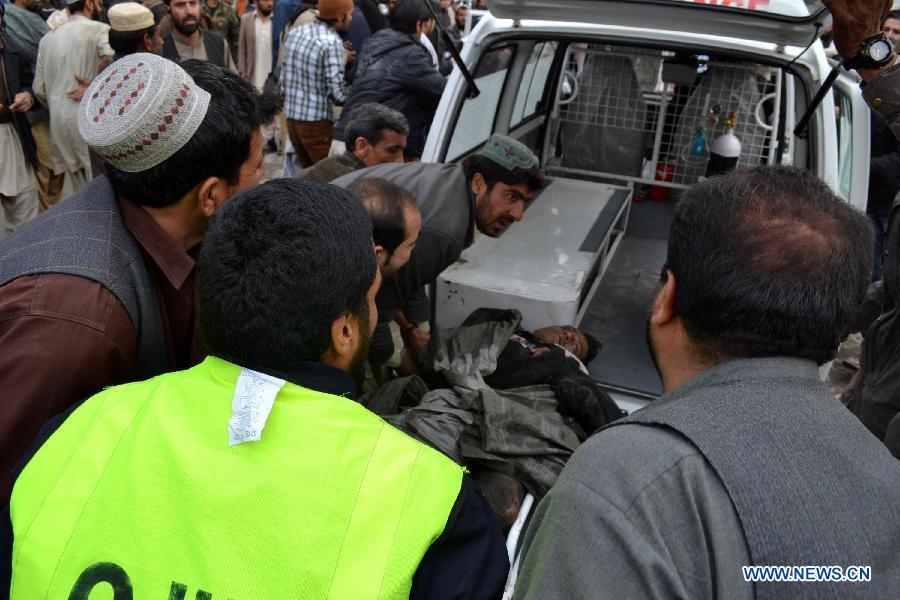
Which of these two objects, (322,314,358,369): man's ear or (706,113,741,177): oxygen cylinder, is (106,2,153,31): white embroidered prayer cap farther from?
(322,314,358,369): man's ear

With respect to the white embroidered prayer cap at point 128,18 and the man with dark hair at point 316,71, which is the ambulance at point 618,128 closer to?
the man with dark hair at point 316,71

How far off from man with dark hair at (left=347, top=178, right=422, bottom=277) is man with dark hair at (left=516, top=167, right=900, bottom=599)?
128 centimetres

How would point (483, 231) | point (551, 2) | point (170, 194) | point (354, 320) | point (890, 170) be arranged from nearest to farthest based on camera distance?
1. point (354, 320)
2. point (170, 194)
3. point (551, 2)
4. point (483, 231)
5. point (890, 170)

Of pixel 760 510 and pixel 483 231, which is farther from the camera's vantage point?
pixel 483 231

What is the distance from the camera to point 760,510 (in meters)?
0.90

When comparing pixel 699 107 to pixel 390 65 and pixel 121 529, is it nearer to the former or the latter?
pixel 390 65

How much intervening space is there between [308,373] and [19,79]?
5182 mm

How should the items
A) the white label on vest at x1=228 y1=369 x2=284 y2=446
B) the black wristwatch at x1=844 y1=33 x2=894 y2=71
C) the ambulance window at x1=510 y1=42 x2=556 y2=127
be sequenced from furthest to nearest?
the ambulance window at x1=510 y1=42 x2=556 y2=127 < the black wristwatch at x1=844 y1=33 x2=894 y2=71 < the white label on vest at x1=228 y1=369 x2=284 y2=446

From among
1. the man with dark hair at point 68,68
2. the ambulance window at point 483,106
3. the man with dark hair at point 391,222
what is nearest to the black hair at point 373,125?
the ambulance window at point 483,106

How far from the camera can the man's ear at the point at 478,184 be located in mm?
2984

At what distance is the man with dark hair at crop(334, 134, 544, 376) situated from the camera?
273 centimetres

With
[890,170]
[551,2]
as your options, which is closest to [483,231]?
[551,2]

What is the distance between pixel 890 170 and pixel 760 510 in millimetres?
4777

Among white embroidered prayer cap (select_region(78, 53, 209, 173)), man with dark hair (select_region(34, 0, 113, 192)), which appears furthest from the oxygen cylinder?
man with dark hair (select_region(34, 0, 113, 192))
